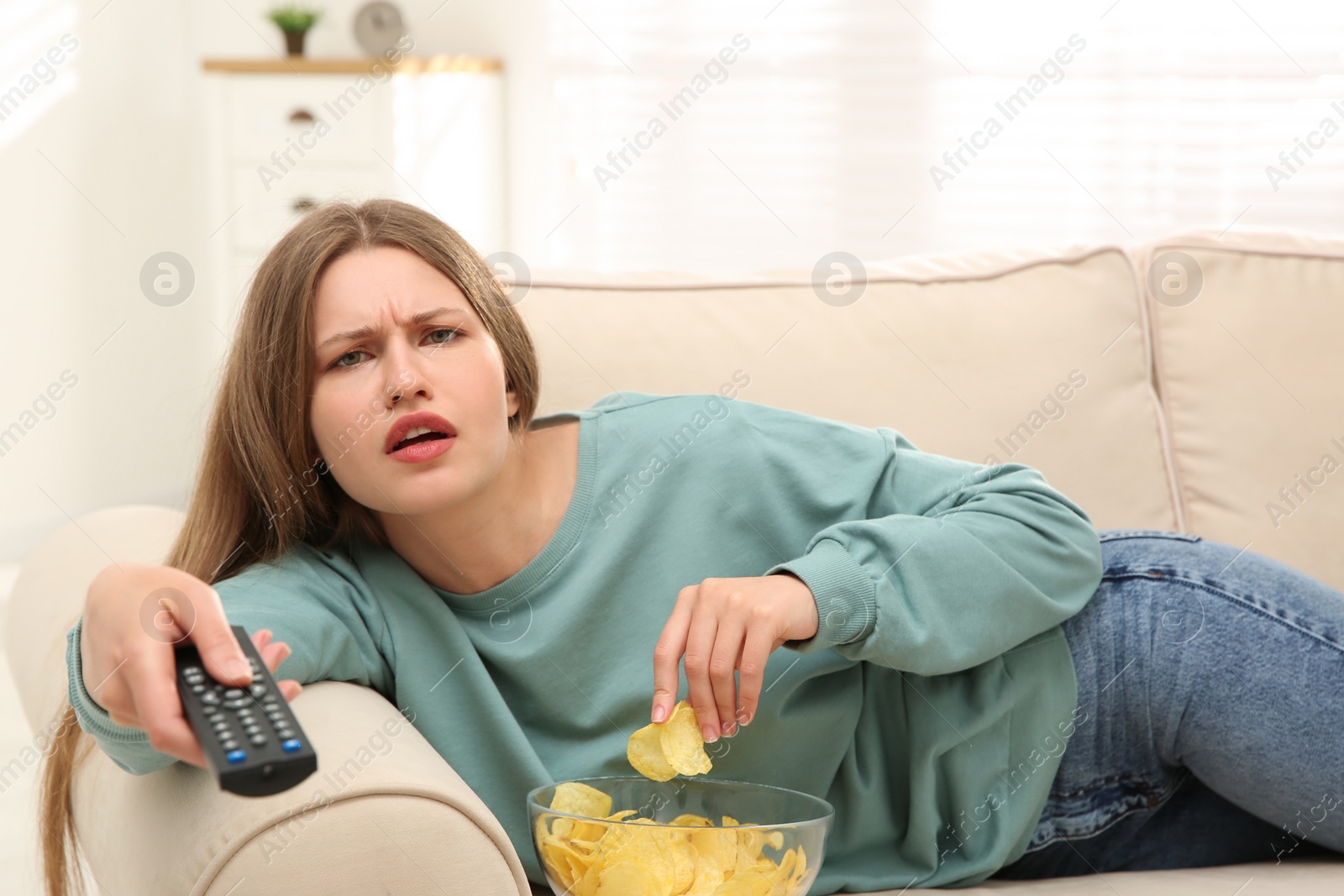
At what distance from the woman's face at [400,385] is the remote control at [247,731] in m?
0.29

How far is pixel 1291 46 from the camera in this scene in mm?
2977

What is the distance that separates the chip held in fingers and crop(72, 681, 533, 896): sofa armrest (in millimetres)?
141

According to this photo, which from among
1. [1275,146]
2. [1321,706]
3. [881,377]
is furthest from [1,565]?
[1275,146]

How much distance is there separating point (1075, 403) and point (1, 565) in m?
2.82

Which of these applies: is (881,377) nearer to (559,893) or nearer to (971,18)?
(559,893)

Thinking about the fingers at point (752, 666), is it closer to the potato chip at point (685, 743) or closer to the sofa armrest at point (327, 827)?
the potato chip at point (685, 743)

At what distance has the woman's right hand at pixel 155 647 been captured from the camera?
650 millimetres

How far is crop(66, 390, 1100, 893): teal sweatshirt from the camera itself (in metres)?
1.00

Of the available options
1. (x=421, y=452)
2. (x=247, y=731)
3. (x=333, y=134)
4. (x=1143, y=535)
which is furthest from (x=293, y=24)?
(x=247, y=731)

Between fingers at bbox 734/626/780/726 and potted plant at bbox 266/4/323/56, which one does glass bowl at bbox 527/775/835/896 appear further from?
potted plant at bbox 266/4/323/56

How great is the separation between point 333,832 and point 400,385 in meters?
0.36

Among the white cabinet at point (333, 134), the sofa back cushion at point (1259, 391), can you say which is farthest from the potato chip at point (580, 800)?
the white cabinet at point (333, 134)

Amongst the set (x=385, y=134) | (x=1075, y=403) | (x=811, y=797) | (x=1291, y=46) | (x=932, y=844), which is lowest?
(x=932, y=844)

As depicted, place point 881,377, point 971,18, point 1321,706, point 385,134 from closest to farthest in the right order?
point 1321,706, point 881,377, point 971,18, point 385,134
